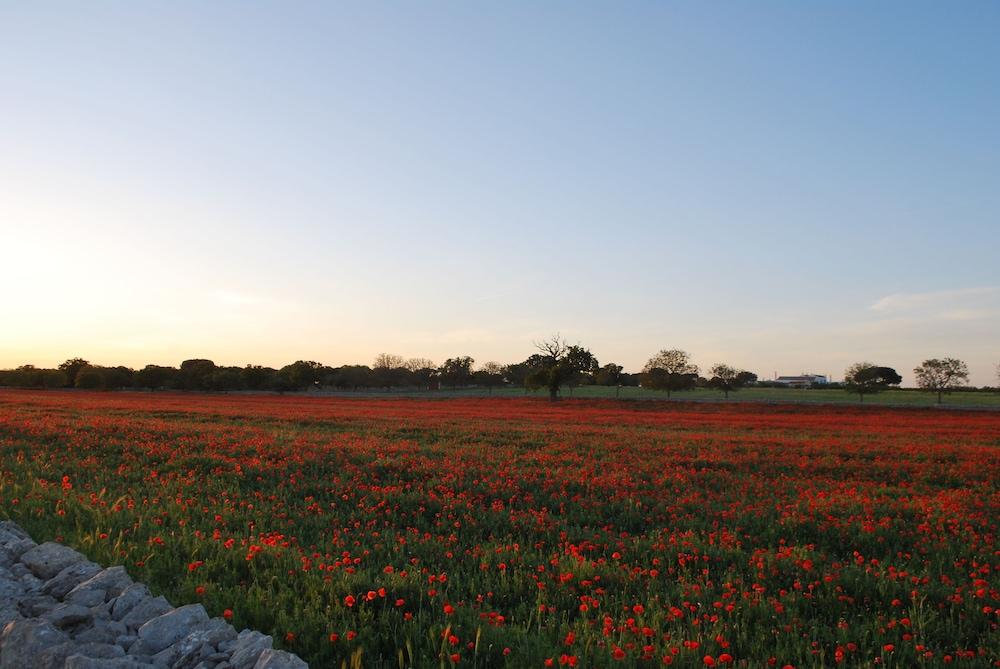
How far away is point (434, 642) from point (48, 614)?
3.36 m

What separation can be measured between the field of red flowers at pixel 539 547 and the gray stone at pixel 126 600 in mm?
567

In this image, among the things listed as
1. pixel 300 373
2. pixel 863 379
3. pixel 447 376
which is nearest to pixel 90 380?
pixel 300 373

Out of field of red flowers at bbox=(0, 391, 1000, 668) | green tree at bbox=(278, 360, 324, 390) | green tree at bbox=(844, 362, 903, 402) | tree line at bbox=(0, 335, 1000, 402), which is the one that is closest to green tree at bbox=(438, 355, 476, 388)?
tree line at bbox=(0, 335, 1000, 402)

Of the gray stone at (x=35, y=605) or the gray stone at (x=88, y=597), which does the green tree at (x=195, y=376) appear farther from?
the gray stone at (x=88, y=597)

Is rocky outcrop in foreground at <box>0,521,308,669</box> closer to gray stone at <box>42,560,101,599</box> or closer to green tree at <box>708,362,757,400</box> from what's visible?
gray stone at <box>42,560,101,599</box>

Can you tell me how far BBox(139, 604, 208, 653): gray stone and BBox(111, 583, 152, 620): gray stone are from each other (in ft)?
1.50

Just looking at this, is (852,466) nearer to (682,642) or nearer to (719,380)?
(682,642)

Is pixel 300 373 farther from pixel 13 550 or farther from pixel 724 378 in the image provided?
pixel 13 550

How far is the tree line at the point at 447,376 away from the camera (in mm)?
77938

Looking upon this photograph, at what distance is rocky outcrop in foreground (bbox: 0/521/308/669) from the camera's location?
4.36m

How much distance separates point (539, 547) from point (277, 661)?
4.80 meters

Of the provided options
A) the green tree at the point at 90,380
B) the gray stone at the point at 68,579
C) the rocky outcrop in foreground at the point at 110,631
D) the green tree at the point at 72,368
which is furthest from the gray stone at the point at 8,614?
the green tree at the point at 72,368

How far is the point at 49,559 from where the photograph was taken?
21.5 feet

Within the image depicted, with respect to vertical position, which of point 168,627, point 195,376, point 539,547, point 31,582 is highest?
Answer: point 195,376
